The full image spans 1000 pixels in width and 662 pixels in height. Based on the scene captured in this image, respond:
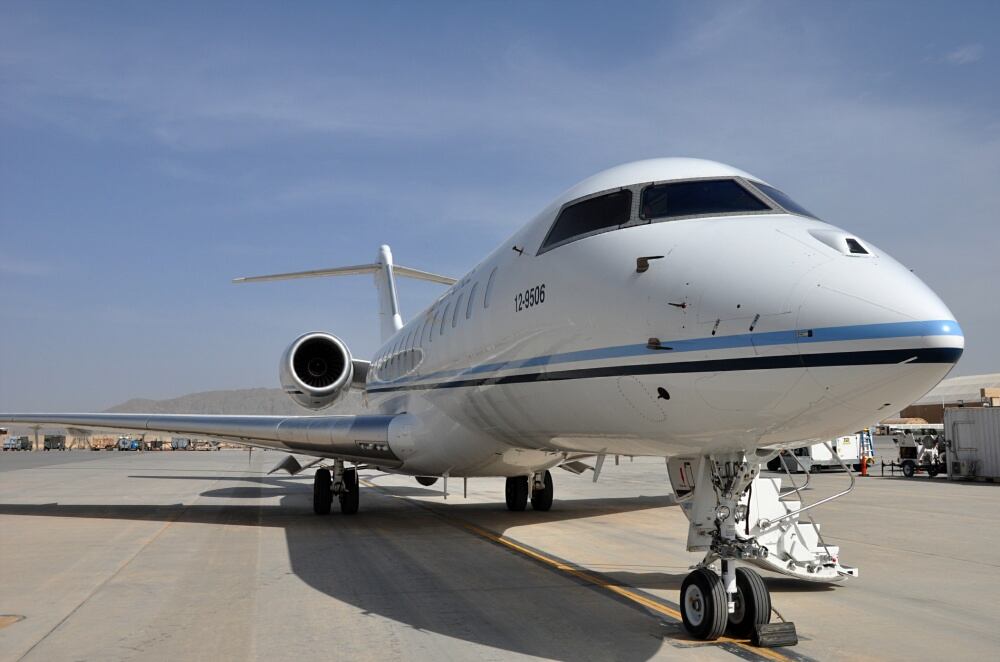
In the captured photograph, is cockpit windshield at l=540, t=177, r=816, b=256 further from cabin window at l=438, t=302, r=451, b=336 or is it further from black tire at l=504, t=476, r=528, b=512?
black tire at l=504, t=476, r=528, b=512

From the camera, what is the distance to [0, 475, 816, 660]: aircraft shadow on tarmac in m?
5.82

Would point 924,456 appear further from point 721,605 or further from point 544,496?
point 721,605

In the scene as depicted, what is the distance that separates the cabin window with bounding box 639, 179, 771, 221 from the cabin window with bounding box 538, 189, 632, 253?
0.19 metres

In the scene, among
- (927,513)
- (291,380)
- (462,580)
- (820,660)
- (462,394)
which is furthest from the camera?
(291,380)

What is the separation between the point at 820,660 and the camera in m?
5.20

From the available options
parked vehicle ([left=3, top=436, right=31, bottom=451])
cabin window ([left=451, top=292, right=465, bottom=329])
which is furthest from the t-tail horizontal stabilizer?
parked vehicle ([left=3, top=436, right=31, bottom=451])

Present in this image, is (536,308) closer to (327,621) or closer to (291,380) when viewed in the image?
(327,621)

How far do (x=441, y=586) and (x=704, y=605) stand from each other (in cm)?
291

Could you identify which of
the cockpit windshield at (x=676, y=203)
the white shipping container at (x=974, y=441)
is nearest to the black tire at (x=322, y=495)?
the cockpit windshield at (x=676, y=203)

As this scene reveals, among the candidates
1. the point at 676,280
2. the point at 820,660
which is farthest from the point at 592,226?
the point at 820,660

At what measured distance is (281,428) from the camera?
45.7 ft

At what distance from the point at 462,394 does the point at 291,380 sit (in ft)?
26.1

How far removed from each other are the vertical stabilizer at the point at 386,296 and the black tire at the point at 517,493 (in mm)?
9325

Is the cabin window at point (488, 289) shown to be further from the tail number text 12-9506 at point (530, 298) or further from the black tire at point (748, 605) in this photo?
the black tire at point (748, 605)
